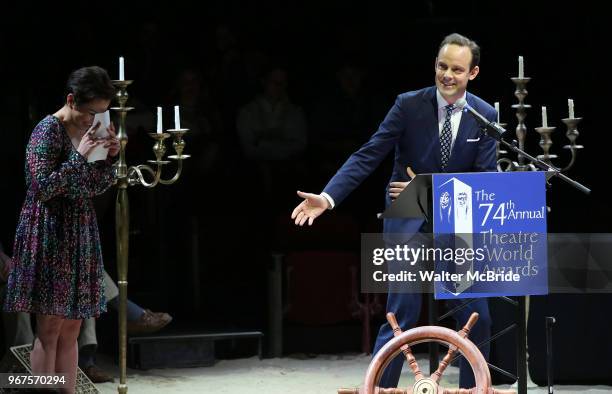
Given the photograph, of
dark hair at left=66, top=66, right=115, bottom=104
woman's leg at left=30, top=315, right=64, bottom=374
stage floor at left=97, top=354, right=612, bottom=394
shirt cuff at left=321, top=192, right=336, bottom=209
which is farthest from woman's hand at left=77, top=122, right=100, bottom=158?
stage floor at left=97, top=354, right=612, bottom=394

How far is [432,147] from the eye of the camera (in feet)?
16.2

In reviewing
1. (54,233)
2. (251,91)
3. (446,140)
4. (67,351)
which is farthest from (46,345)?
(251,91)

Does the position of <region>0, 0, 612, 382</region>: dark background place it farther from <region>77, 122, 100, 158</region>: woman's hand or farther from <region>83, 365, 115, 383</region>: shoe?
<region>77, 122, 100, 158</region>: woman's hand

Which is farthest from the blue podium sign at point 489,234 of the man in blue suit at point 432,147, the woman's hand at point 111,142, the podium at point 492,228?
the woman's hand at point 111,142

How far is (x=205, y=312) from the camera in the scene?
24.1 ft

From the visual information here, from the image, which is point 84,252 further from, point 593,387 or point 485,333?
point 593,387

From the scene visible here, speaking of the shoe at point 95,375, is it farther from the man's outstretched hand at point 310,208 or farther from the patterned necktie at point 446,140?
the patterned necktie at point 446,140

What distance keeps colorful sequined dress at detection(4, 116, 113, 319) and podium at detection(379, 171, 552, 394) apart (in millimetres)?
1315

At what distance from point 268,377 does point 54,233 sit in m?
1.86

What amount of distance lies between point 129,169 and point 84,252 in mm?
610

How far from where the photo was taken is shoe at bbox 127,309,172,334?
6.45m

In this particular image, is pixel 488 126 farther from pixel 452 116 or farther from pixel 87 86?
pixel 87 86

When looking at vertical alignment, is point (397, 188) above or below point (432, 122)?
below

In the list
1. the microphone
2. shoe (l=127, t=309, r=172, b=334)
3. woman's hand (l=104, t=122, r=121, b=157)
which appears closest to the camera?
the microphone
